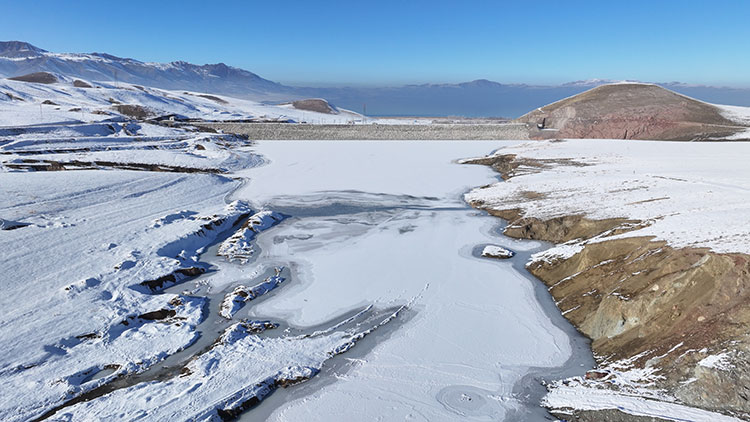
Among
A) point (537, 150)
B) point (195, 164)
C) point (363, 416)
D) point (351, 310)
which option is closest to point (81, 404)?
point (363, 416)

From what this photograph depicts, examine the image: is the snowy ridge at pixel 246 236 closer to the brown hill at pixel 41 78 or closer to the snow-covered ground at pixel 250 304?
the snow-covered ground at pixel 250 304

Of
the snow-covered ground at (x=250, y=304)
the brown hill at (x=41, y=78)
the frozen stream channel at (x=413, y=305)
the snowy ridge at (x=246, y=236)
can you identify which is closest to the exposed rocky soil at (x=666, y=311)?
the frozen stream channel at (x=413, y=305)

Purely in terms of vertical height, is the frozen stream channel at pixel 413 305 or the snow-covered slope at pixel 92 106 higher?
the snow-covered slope at pixel 92 106

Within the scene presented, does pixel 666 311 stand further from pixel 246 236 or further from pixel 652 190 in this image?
pixel 246 236

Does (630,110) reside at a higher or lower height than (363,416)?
higher

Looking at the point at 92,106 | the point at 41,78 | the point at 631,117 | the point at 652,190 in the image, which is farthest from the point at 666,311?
the point at 41,78

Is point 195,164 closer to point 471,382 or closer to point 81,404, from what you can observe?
point 81,404
